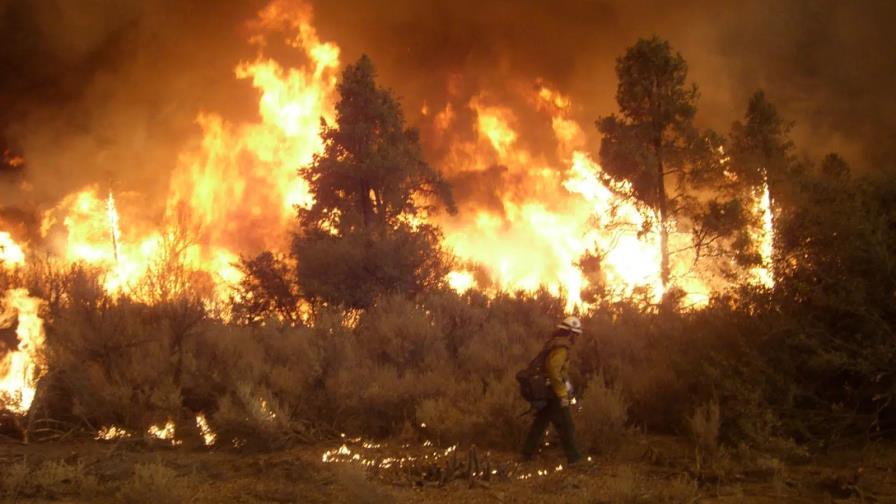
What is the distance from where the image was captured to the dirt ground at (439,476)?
22.9ft

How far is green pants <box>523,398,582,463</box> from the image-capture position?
26.9 ft

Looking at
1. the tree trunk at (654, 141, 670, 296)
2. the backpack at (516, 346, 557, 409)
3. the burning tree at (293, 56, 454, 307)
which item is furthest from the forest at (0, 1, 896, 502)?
the burning tree at (293, 56, 454, 307)

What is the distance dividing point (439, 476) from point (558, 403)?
4.93 feet

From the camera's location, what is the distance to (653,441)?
9.19 metres

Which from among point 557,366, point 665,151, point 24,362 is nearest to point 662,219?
point 665,151

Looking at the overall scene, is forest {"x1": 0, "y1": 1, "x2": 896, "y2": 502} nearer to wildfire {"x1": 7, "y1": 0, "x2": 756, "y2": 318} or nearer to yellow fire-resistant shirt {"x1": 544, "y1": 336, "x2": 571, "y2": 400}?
yellow fire-resistant shirt {"x1": 544, "y1": 336, "x2": 571, "y2": 400}

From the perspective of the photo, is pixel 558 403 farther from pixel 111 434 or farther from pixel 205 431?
pixel 111 434

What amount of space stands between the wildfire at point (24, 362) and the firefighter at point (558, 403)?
6.65 m

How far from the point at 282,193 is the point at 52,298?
53.0ft

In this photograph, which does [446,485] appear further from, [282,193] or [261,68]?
[261,68]

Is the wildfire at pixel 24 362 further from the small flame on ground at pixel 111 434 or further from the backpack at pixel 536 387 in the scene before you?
the backpack at pixel 536 387

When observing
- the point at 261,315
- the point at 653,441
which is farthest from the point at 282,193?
the point at 653,441

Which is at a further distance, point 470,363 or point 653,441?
point 470,363

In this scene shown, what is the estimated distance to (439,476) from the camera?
7766 millimetres
